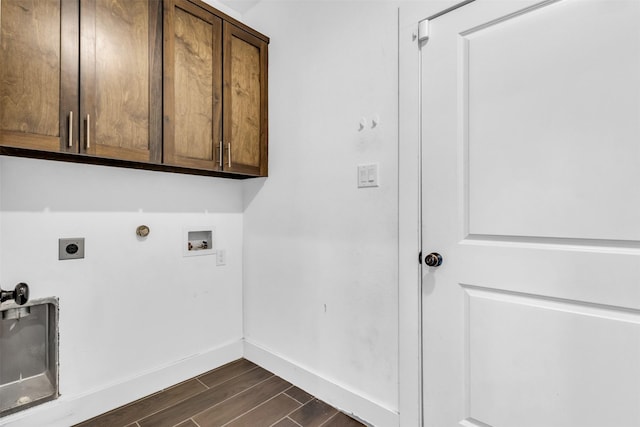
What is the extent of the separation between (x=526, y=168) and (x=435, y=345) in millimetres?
831

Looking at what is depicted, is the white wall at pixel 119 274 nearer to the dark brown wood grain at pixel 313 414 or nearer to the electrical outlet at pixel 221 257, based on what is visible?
the electrical outlet at pixel 221 257

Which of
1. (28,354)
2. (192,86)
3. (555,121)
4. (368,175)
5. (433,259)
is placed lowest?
(28,354)

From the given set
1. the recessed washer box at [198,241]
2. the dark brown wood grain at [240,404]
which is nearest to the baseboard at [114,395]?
the dark brown wood grain at [240,404]

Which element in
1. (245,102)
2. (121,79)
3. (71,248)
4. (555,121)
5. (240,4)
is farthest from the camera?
(240,4)

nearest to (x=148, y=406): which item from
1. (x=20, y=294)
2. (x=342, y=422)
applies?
(x=20, y=294)

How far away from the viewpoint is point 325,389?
179cm

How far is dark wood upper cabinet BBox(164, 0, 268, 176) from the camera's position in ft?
5.49

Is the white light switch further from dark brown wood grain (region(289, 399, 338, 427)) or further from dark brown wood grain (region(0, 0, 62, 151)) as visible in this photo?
dark brown wood grain (region(0, 0, 62, 151))

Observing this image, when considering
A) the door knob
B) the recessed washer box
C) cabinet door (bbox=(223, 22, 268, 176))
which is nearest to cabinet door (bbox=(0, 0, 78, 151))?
cabinet door (bbox=(223, 22, 268, 176))

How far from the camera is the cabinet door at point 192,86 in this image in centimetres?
166

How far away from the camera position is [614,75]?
0.99 m

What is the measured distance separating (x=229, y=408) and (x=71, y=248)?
1202 mm

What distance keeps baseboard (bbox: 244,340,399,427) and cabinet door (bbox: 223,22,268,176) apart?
127cm

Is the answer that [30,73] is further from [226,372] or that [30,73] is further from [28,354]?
[226,372]
